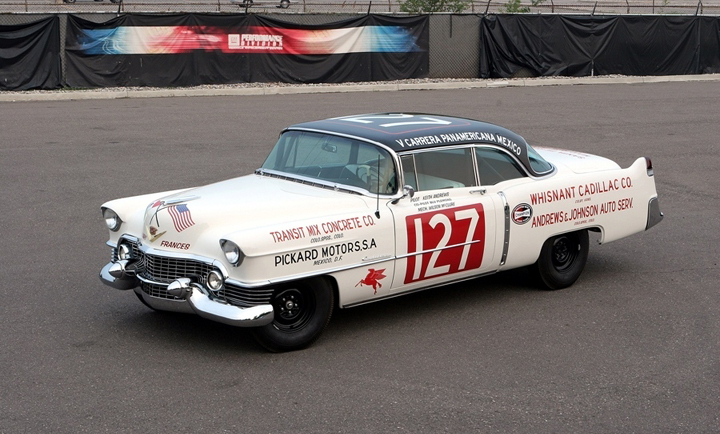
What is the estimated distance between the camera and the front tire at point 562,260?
24.1ft

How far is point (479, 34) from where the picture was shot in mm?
26391

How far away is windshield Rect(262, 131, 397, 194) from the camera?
649 centimetres

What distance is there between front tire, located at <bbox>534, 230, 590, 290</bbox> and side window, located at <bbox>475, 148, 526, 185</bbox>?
678mm

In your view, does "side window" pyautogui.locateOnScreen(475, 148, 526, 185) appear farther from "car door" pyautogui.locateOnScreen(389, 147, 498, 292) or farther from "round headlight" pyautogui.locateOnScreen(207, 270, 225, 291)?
"round headlight" pyautogui.locateOnScreen(207, 270, 225, 291)

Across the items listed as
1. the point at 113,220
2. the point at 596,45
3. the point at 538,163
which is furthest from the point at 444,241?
the point at 596,45

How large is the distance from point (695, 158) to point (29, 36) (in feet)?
52.4

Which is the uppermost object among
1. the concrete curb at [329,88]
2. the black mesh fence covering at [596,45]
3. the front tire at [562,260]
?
the black mesh fence covering at [596,45]

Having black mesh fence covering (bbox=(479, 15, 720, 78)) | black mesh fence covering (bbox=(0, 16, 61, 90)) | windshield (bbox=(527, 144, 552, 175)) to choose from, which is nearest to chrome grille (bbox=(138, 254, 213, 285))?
windshield (bbox=(527, 144, 552, 175))

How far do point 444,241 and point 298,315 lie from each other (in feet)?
4.23

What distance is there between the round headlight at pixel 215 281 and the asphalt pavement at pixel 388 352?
0.51m

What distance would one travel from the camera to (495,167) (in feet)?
23.5

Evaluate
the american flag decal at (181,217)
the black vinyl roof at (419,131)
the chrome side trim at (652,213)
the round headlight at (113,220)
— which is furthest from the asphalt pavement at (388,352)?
the black vinyl roof at (419,131)

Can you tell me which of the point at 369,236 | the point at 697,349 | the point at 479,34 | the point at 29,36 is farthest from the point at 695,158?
the point at 29,36

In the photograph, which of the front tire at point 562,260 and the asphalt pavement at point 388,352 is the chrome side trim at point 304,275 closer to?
the asphalt pavement at point 388,352
